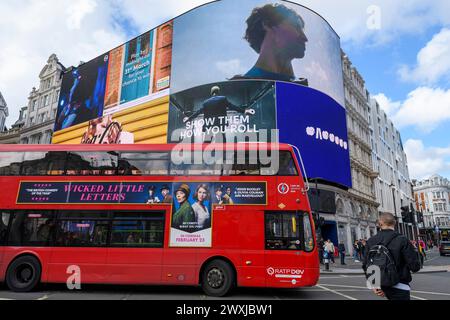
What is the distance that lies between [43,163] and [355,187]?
34590 millimetres

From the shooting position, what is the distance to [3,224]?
985cm

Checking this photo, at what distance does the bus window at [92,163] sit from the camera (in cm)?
995

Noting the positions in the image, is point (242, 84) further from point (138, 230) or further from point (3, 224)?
point (3, 224)

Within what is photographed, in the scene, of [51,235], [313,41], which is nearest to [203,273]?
[51,235]

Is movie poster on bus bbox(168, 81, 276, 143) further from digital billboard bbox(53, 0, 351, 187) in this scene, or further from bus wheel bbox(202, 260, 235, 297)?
bus wheel bbox(202, 260, 235, 297)

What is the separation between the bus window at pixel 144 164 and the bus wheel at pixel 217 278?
3.17m

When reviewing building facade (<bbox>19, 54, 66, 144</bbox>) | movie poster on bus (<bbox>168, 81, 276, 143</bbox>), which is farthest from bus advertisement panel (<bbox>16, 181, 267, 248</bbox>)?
building facade (<bbox>19, 54, 66, 144</bbox>)

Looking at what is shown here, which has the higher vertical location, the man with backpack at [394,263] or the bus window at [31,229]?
the bus window at [31,229]

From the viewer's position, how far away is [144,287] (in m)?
10.6

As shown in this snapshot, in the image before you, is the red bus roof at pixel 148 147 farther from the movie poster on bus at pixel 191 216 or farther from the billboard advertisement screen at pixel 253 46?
the billboard advertisement screen at pixel 253 46

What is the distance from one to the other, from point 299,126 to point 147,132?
1440 centimetres

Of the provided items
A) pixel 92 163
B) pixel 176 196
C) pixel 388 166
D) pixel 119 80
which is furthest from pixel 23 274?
pixel 388 166

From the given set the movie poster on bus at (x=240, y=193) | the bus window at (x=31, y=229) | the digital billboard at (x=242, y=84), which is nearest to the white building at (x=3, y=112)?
the digital billboard at (x=242, y=84)
